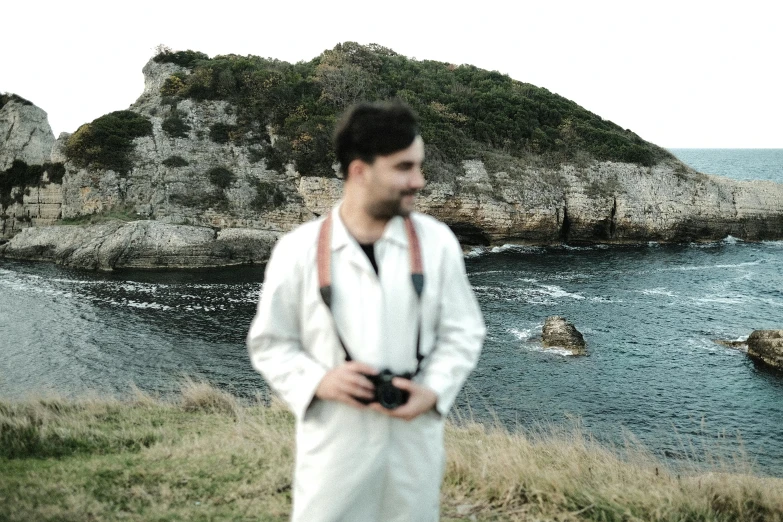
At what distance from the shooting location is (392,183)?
8.21 feet

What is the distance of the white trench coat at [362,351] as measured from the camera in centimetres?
251

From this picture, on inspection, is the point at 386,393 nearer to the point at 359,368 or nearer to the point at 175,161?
the point at 359,368

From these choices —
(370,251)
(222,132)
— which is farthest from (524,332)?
(222,132)

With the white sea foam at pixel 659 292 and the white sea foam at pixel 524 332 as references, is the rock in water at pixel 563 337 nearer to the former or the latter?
the white sea foam at pixel 524 332

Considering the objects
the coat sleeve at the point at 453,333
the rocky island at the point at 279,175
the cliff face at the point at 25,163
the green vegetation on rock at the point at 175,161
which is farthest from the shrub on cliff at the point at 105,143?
the coat sleeve at the point at 453,333

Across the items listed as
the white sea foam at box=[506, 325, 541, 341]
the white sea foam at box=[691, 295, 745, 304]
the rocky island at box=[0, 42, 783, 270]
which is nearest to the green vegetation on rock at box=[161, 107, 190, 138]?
the rocky island at box=[0, 42, 783, 270]

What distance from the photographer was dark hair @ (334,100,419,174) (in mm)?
2490

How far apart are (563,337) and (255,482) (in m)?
18.1

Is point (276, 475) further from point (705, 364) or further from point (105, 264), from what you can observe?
point (105, 264)

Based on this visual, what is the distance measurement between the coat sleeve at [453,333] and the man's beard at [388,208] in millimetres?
273

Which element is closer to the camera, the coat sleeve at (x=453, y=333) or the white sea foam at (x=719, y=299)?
the coat sleeve at (x=453, y=333)

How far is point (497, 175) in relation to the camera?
43.4 meters

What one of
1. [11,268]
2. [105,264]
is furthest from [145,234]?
[11,268]

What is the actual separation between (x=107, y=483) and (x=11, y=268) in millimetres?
35362
